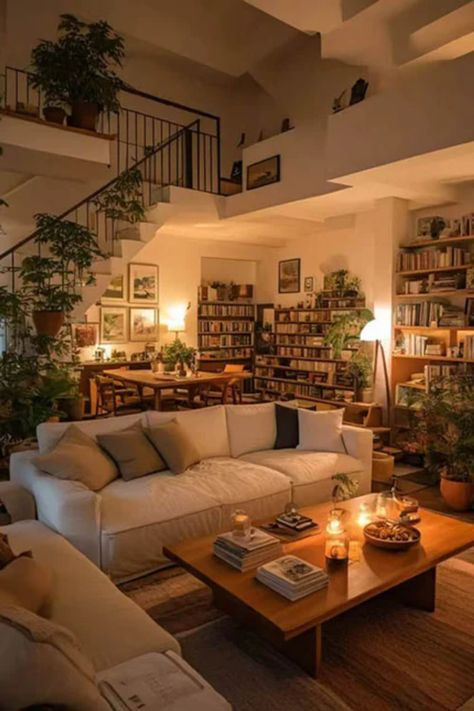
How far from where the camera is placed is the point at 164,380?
6027 millimetres

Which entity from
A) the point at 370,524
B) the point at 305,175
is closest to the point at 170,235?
the point at 305,175

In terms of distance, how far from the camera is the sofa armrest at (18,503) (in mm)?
3023

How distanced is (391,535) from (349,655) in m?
0.56

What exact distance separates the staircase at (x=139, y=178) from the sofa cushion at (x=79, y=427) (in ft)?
7.51

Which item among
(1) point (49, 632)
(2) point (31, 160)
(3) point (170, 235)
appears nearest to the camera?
(1) point (49, 632)

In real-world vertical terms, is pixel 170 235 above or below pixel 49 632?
above

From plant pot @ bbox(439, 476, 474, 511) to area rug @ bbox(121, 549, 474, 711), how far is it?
1.27 metres

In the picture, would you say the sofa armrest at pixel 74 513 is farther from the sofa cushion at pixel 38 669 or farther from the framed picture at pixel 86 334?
the framed picture at pixel 86 334

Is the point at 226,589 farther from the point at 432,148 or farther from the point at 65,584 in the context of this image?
the point at 432,148

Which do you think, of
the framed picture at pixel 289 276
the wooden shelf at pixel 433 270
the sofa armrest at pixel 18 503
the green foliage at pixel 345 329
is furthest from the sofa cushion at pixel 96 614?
the framed picture at pixel 289 276

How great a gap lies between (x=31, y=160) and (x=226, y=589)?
14.7ft

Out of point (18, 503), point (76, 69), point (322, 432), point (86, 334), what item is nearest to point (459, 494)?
point (322, 432)

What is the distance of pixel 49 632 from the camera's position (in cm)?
115

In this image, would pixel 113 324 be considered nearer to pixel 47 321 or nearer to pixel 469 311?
pixel 47 321
